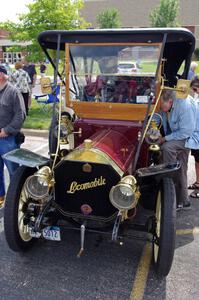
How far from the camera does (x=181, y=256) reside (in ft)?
11.9

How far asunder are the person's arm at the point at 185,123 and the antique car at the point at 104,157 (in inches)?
11.1

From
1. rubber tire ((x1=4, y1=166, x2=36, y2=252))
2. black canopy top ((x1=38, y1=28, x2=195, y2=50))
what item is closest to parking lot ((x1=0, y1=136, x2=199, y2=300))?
rubber tire ((x1=4, y1=166, x2=36, y2=252))

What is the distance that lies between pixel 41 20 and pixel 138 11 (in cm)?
4864

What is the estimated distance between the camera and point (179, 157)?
4500 millimetres

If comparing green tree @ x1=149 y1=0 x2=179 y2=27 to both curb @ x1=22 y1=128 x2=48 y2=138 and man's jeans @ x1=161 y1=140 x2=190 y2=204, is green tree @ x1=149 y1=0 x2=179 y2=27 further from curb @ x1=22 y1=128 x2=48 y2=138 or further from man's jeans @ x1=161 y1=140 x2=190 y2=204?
man's jeans @ x1=161 y1=140 x2=190 y2=204

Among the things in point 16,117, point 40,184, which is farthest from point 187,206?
point 16,117

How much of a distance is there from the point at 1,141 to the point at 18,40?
7806mm

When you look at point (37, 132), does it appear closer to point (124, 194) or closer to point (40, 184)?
point (40, 184)

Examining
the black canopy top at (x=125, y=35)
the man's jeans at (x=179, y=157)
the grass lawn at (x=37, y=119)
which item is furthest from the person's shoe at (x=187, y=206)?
the grass lawn at (x=37, y=119)

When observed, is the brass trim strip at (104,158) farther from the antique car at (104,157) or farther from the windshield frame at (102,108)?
the windshield frame at (102,108)

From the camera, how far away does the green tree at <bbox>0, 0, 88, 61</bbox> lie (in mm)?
10609

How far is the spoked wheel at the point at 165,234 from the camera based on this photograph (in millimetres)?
3059

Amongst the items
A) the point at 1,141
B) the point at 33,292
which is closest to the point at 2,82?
the point at 1,141

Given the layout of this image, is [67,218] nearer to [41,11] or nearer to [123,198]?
[123,198]
